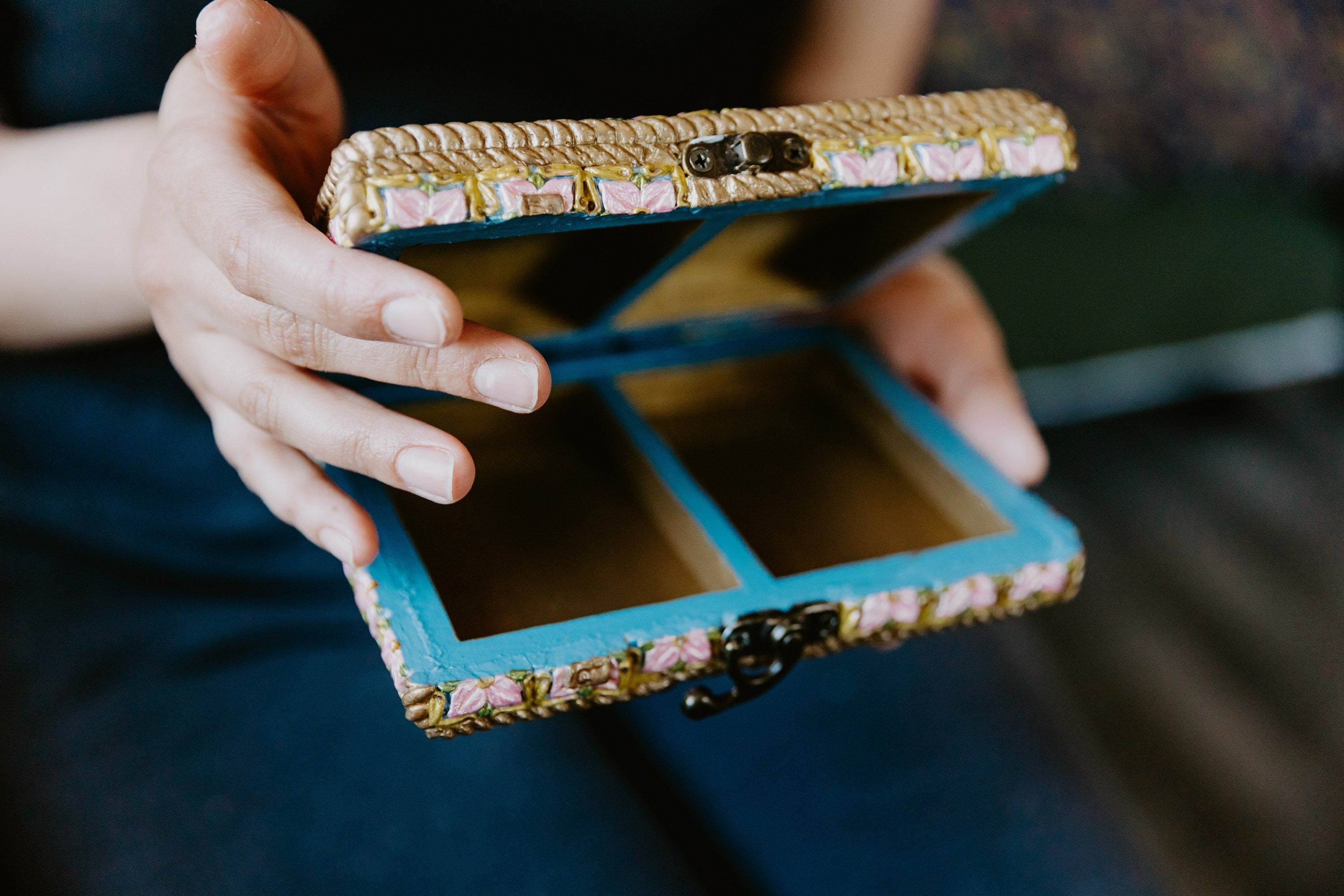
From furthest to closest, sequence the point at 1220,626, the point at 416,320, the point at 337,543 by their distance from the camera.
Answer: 1. the point at 1220,626
2. the point at 337,543
3. the point at 416,320

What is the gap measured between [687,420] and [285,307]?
367 mm

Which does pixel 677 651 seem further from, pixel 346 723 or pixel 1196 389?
pixel 1196 389

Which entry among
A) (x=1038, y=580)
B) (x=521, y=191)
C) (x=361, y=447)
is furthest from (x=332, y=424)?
(x=1038, y=580)

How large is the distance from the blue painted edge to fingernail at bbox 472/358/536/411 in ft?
0.37

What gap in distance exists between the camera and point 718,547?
517mm

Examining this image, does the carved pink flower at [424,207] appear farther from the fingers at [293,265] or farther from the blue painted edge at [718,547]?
the blue painted edge at [718,547]

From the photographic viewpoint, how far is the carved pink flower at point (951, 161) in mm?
449

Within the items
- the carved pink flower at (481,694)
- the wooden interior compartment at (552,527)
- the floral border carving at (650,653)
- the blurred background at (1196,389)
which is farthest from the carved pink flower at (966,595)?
the blurred background at (1196,389)

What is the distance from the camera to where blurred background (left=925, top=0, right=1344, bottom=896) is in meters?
0.92

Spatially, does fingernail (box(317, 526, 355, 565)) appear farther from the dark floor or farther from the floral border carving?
the dark floor

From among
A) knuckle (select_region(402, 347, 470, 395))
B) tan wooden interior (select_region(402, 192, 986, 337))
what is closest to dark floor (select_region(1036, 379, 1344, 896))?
tan wooden interior (select_region(402, 192, 986, 337))

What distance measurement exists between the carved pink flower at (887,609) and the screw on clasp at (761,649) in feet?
0.07

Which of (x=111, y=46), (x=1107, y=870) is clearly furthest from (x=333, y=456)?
(x=1107, y=870)

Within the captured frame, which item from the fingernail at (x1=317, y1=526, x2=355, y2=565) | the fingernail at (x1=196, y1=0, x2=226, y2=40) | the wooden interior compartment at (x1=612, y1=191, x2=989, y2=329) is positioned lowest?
the fingernail at (x1=317, y1=526, x2=355, y2=565)
